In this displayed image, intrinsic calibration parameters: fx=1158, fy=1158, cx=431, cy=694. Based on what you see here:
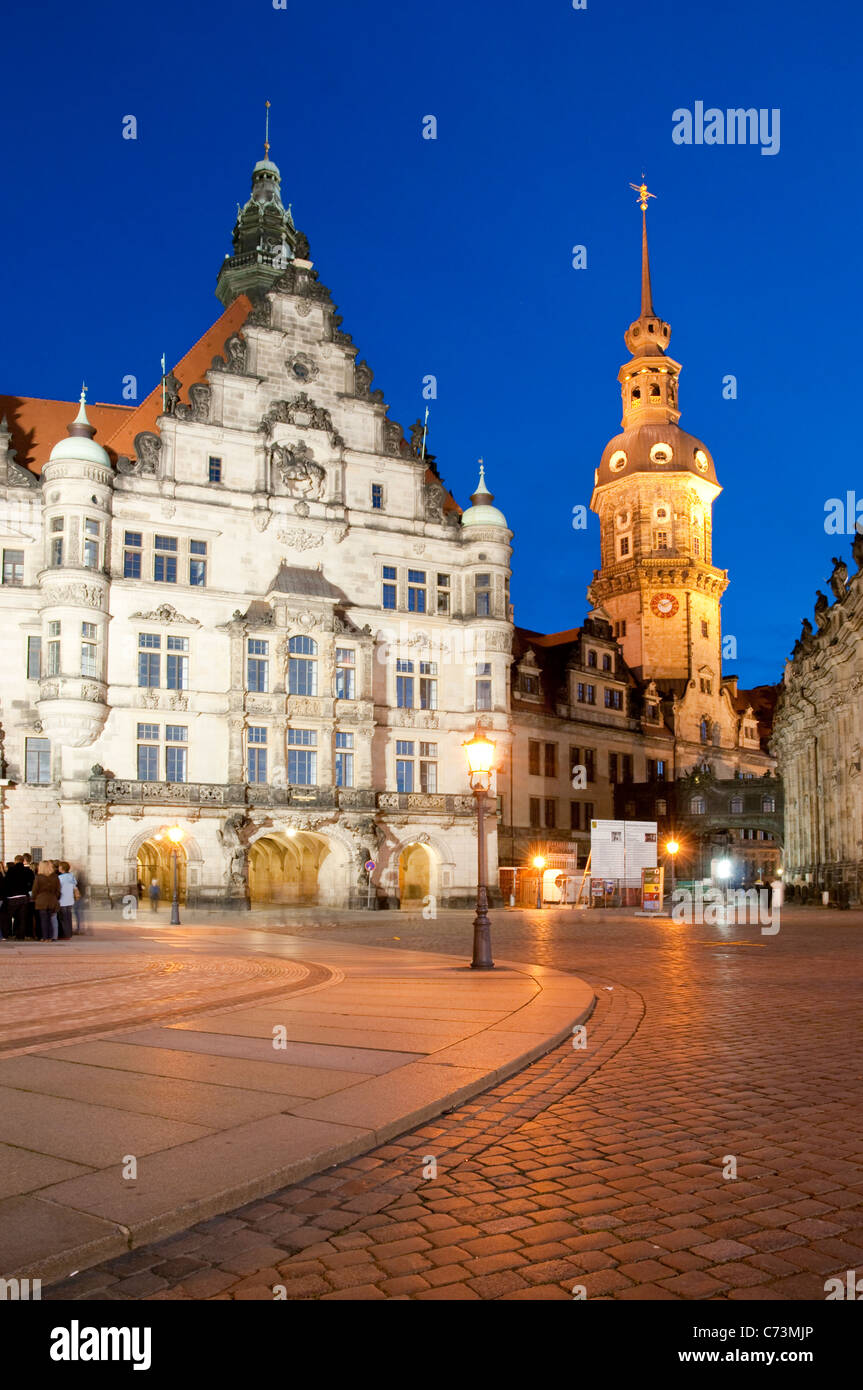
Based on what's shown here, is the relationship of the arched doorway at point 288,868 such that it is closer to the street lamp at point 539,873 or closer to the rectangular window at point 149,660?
the rectangular window at point 149,660

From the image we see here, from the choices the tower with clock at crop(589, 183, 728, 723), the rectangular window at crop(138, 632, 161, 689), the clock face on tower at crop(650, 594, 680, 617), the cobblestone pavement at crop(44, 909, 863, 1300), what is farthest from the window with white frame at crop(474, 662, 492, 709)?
the cobblestone pavement at crop(44, 909, 863, 1300)

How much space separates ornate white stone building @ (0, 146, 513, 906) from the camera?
43.8 metres

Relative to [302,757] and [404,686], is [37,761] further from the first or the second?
[404,686]

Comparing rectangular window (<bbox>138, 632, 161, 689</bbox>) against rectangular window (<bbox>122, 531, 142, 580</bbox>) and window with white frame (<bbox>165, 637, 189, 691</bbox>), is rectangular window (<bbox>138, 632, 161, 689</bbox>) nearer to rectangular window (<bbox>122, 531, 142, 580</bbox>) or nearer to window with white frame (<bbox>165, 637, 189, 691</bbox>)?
window with white frame (<bbox>165, 637, 189, 691</bbox>)

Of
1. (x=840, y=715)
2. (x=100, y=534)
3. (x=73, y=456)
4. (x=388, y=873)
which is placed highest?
(x=73, y=456)

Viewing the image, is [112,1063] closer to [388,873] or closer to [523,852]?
[388,873]

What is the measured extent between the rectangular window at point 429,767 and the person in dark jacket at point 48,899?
2711 cm

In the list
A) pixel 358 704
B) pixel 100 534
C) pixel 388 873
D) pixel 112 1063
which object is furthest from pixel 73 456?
pixel 112 1063

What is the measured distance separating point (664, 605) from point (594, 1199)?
80196mm

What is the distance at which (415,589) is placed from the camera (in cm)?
5191

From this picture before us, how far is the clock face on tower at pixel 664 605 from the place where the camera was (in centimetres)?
8394
